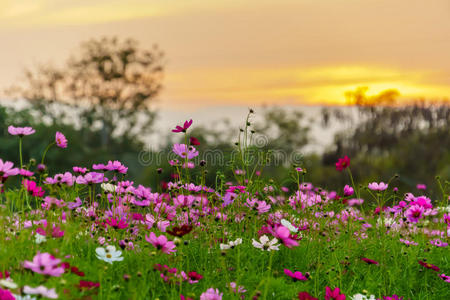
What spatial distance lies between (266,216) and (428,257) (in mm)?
1304

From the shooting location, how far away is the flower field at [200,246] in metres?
2.58

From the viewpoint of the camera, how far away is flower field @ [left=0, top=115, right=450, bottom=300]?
258 centimetres

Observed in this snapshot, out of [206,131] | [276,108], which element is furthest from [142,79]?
[276,108]

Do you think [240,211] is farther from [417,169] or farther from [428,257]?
[417,169]

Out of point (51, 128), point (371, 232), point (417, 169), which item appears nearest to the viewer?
point (371, 232)

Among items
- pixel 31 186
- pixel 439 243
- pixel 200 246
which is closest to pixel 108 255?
pixel 31 186

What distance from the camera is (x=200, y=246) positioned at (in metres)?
3.31

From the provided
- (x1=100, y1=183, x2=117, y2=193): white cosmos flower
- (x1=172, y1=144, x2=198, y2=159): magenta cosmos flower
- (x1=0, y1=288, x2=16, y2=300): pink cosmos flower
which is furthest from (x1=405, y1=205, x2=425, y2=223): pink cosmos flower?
(x1=0, y1=288, x2=16, y2=300): pink cosmos flower

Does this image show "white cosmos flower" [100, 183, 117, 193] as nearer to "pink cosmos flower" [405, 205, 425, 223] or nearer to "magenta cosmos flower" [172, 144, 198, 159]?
"magenta cosmos flower" [172, 144, 198, 159]

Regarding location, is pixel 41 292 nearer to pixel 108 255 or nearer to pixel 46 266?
pixel 46 266

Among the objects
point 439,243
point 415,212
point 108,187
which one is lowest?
point 439,243

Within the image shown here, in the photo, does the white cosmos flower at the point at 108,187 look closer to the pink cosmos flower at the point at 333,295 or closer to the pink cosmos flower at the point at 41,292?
the pink cosmos flower at the point at 41,292

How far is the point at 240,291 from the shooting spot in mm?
2654

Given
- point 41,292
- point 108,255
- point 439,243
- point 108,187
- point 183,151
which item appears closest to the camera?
point 41,292
